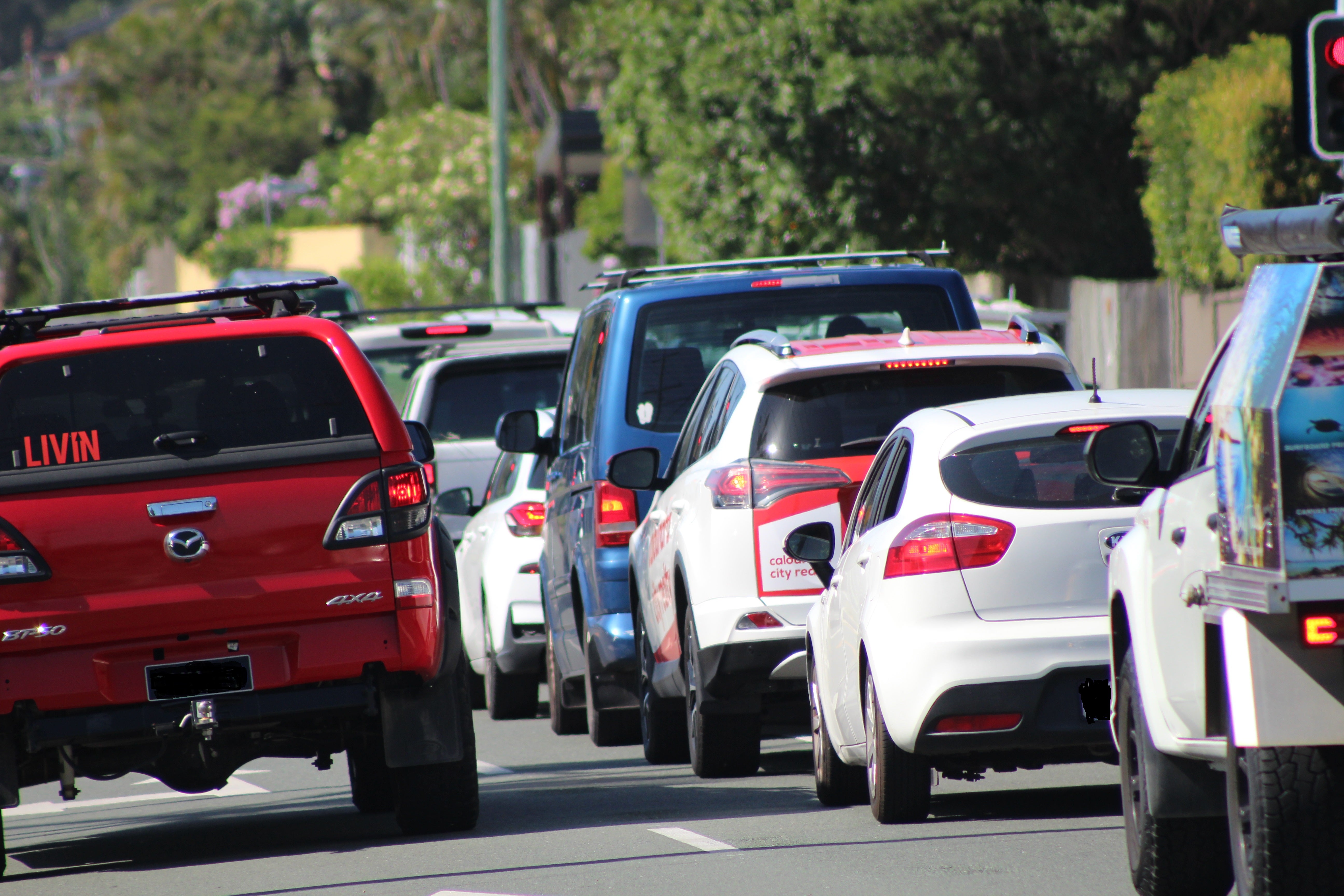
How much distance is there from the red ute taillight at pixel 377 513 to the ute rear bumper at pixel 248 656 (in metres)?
0.26

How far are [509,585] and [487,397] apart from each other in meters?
1.78

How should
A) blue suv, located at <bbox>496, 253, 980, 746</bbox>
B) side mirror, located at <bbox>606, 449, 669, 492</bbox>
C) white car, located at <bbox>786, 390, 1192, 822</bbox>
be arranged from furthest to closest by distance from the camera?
1. blue suv, located at <bbox>496, 253, 980, 746</bbox>
2. side mirror, located at <bbox>606, 449, 669, 492</bbox>
3. white car, located at <bbox>786, 390, 1192, 822</bbox>

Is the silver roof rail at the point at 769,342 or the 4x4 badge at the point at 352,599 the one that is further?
the silver roof rail at the point at 769,342

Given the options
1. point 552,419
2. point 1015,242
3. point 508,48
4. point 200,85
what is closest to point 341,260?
point 508,48

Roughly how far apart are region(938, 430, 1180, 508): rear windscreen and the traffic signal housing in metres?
3.94

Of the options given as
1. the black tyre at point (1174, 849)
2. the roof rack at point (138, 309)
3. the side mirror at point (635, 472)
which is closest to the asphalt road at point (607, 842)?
the black tyre at point (1174, 849)

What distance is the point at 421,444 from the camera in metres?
8.99

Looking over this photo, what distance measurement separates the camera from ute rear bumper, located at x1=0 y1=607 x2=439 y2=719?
7.95 m

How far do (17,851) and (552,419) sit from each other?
498 cm

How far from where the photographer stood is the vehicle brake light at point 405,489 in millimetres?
8188

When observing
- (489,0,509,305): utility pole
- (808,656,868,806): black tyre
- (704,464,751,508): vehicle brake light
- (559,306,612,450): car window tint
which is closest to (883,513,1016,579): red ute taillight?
(808,656,868,806): black tyre

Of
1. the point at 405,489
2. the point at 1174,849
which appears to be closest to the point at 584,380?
the point at 405,489

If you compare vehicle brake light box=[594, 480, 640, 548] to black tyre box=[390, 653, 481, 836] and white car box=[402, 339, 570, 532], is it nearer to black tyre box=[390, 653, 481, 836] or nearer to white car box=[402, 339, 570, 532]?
black tyre box=[390, 653, 481, 836]

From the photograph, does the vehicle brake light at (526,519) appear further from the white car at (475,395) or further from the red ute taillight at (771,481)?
the red ute taillight at (771,481)
